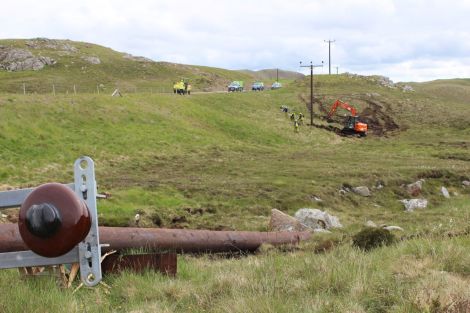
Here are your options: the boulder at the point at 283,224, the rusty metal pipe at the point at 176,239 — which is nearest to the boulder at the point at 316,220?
the boulder at the point at 283,224

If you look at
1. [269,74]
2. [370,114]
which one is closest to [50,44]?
[269,74]

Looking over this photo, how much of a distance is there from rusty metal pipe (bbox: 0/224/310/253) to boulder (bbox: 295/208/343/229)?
4211 mm

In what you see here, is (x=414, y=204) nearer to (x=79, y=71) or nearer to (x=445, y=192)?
(x=445, y=192)

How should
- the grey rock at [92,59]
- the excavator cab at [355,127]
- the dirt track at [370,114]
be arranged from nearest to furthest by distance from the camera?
the excavator cab at [355,127] → the dirt track at [370,114] → the grey rock at [92,59]

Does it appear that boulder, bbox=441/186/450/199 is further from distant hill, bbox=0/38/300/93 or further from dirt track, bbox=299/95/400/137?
distant hill, bbox=0/38/300/93

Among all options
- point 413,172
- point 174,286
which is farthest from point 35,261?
point 413,172

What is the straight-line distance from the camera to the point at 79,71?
320ft

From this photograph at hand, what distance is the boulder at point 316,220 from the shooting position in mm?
17484

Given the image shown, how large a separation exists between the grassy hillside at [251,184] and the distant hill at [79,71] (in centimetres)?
2936

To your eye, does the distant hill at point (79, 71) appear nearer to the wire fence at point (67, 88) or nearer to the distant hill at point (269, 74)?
the wire fence at point (67, 88)

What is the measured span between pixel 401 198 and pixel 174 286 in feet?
71.2

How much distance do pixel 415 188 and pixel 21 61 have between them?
311ft

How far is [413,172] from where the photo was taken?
29.0m

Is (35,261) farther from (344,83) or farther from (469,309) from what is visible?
(344,83)
